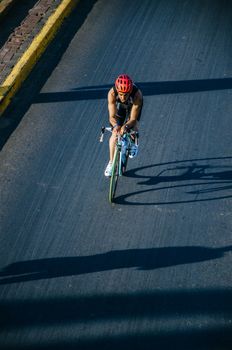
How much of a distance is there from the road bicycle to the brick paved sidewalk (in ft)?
10.6

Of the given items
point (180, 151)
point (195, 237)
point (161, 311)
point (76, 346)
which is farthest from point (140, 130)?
point (76, 346)

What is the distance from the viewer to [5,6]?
36.8 ft

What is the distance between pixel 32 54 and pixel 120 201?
13.2 ft

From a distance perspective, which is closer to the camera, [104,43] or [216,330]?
[216,330]

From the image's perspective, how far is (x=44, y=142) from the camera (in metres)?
8.59

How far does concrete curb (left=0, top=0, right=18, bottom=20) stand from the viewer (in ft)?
36.3

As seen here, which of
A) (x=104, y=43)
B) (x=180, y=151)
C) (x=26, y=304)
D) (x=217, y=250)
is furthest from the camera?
(x=104, y=43)

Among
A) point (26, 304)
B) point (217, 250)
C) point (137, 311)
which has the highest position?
point (26, 304)

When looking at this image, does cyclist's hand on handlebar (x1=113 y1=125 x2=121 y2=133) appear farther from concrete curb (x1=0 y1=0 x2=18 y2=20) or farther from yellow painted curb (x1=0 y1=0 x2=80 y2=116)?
concrete curb (x1=0 y1=0 x2=18 y2=20)

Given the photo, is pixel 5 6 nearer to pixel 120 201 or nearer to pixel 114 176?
pixel 114 176

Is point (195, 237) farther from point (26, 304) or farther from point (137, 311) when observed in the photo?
point (26, 304)

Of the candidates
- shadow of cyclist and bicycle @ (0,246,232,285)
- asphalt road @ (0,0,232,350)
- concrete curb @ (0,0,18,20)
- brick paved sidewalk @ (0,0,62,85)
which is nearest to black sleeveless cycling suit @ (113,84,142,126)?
asphalt road @ (0,0,232,350)

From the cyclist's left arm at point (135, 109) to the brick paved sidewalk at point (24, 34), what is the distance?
3418mm

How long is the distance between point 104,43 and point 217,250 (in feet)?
17.9
